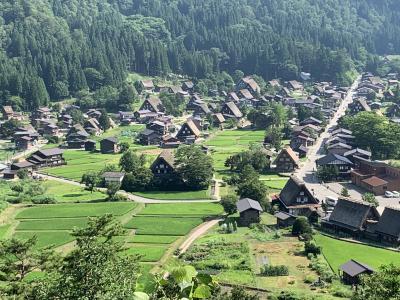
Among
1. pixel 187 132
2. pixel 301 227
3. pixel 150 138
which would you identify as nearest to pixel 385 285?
pixel 301 227

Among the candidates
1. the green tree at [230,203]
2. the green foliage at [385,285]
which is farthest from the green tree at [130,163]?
the green foliage at [385,285]

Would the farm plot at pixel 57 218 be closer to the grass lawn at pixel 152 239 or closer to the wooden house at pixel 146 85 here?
the grass lawn at pixel 152 239

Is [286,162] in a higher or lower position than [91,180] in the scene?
lower

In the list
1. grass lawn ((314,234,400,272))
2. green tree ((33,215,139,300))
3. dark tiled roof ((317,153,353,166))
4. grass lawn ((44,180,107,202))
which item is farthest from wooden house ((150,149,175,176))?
green tree ((33,215,139,300))

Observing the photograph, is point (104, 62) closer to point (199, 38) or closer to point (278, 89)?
point (278, 89)

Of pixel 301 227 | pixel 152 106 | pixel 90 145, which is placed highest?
pixel 301 227

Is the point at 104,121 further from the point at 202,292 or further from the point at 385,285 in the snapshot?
the point at 202,292
